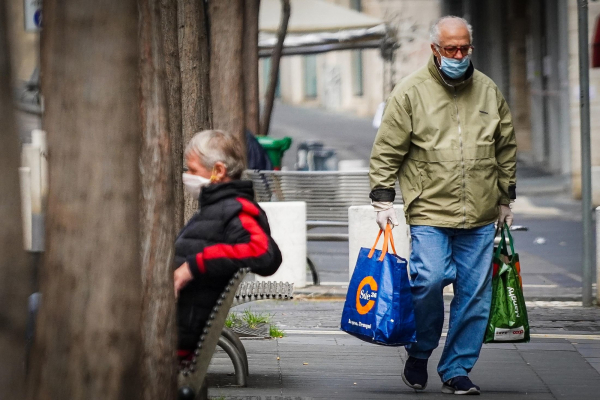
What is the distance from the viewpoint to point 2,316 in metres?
2.92

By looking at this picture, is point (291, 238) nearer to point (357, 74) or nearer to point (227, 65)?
point (227, 65)

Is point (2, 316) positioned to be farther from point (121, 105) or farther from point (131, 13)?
point (131, 13)

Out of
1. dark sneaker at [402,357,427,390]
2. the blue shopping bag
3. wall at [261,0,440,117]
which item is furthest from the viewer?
wall at [261,0,440,117]

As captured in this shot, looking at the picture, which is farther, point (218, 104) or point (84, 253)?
point (218, 104)

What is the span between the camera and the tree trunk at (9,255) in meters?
2.84

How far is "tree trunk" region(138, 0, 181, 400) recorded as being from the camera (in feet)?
12.7

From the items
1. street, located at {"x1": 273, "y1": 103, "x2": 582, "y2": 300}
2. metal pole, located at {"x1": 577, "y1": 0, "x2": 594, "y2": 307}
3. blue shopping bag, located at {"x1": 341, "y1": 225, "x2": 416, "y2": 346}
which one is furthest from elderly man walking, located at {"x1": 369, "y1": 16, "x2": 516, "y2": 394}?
street, located at {"x1": 273, "y1": 103, "x2": 582, "y2": 300}

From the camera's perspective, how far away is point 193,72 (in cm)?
715

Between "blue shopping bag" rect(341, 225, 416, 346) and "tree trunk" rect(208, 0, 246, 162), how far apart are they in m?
4.90

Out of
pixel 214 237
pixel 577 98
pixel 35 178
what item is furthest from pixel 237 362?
pixel 577 98

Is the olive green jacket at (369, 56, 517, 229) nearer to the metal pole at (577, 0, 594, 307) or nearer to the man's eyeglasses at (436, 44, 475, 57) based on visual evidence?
the man's eyeglasses at (436, 44, 475, 57)

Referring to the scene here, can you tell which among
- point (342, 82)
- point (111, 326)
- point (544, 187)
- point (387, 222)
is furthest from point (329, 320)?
point (342, 82)

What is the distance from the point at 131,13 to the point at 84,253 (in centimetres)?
69

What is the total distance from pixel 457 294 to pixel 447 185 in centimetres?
57
